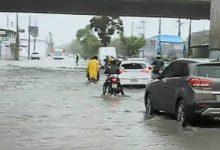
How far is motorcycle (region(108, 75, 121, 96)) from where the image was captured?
21750 mm

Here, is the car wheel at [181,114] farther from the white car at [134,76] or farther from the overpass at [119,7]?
the overpass at [119,7]

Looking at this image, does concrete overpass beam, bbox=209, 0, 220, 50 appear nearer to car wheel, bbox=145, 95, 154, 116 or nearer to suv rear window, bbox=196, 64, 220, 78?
car wheel, bbox=145, 95, 154, 116

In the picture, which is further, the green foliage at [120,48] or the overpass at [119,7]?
the green foliage at [120,48]

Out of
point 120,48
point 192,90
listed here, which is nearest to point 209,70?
point 192,90

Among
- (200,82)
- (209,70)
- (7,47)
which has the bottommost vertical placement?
(200,82)

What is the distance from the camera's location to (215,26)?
37031 mm

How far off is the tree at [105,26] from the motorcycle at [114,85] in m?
61.0

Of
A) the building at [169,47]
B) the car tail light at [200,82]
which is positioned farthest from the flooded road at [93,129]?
the building at [169,47]

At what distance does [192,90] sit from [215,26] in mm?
25674

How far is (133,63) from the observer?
28219 millimetres

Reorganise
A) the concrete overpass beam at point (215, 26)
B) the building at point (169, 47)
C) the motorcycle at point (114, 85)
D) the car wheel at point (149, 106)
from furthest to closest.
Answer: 1. the building at point (169, 47)
2. the concrete overpass beam at point (215, 26)
3. the motorcycle at point (114, 85)
4. the car wheel at point (149, 106)

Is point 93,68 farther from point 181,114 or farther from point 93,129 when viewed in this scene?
point 93,129

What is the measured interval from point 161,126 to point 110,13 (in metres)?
38.1

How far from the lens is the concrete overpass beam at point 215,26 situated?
3599cm
